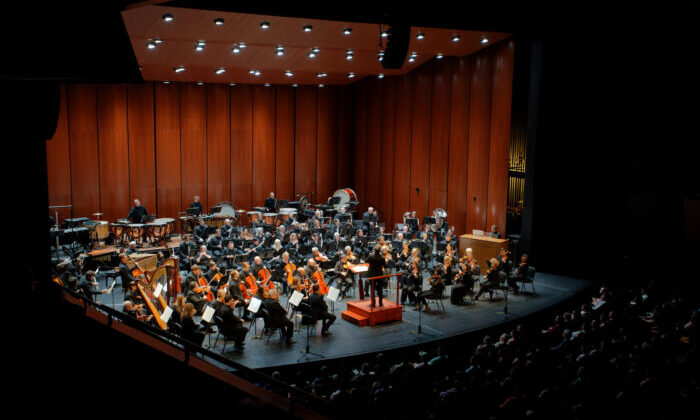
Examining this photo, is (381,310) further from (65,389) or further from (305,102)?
(305,102)

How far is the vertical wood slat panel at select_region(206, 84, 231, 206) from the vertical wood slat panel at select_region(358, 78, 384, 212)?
17.5ft

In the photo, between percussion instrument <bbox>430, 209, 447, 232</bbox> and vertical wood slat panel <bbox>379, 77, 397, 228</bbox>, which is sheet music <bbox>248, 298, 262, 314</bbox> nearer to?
percussion instrument <bbox>430, 209, 447, 232</bbox>

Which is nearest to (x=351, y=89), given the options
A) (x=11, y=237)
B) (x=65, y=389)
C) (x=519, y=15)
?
(x=519, y=15)

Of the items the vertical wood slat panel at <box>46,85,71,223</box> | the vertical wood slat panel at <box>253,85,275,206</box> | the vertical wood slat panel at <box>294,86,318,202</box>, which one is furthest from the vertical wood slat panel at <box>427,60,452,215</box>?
the vertical wood slat panel at <box>46,85,71,223</box>

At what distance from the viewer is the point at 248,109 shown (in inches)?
827

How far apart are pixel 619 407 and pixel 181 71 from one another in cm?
1522

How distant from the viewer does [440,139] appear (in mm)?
18375

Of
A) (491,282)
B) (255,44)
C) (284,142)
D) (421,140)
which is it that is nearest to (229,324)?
(491,282)

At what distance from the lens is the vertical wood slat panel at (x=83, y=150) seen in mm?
17656

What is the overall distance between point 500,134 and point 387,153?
5590 millimetres

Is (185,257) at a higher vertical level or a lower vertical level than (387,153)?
lower

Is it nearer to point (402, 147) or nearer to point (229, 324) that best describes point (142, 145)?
point (402, 147)

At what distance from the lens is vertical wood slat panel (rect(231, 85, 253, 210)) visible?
68.1 feet

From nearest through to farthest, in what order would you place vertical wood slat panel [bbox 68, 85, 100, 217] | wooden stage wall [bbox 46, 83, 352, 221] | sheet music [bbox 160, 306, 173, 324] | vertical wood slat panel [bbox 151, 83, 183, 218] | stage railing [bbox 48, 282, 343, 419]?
1. stage railing [bbox 48, 282, 343, 419]
2. sheet music [bbox 160, 306, 173, 324]
3. vertical wood slat panel [bbox 68, 85, 100, 217]
4. wooden stage wall [bbox 46, 83, 352, 221]
5. vertical wood slat panel [bbox 151, 83, 183, 218]
